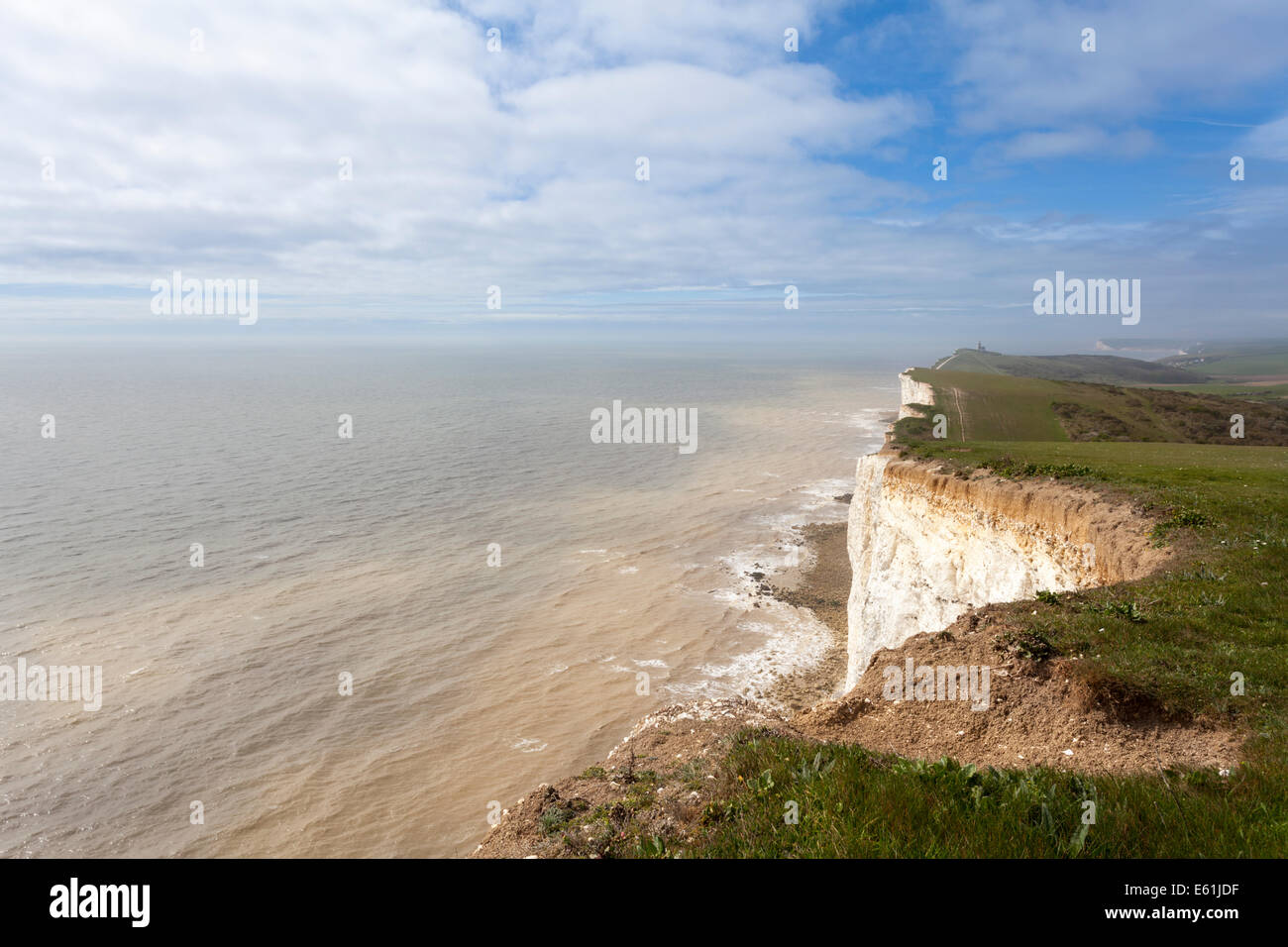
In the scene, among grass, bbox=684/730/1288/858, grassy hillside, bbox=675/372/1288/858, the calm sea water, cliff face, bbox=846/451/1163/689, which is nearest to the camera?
grass, bbox=684/730/1288/858

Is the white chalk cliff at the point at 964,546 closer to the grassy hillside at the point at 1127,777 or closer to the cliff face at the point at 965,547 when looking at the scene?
the cliff face at the point at 965,547

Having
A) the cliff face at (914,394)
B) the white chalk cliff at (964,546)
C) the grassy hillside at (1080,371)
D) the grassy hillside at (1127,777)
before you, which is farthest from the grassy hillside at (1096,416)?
the grassy hillside at (1080,371)

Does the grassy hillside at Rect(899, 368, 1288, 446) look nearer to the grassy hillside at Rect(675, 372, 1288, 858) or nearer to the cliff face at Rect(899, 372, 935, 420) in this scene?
the cliff face at Rect(899, 372, 935, 420)

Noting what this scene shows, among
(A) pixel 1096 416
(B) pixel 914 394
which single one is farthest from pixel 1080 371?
(A) pixel 1096 416

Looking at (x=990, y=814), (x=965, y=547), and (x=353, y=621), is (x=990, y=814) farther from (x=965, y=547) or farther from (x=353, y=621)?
(x=353, y=621)

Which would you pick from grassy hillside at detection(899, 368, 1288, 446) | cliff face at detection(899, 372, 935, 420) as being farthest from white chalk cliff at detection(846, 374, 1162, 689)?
cliff face at detection(899, 372, 935, 420)

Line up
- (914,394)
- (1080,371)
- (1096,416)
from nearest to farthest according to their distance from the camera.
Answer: (1096,416) → (914,394) → (1080,371)
